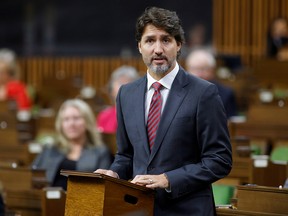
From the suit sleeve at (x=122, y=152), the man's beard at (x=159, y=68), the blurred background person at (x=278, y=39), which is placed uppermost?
the blurred background person at (x=278, y=39)

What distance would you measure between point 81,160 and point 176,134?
8.84 ft

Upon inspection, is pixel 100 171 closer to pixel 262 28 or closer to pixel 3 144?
pixel 3 144

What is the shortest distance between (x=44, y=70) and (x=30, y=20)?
79 centimetres

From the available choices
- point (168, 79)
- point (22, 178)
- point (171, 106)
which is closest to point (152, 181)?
point (171, 106)

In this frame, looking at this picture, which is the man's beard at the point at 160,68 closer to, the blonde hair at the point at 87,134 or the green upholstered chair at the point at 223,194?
the green upholstered chair at the point at 223,194

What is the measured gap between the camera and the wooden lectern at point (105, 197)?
325 centimetres

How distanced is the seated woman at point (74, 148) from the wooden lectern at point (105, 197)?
2.59 meters

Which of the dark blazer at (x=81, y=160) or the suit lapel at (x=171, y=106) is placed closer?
the suit lapel at (x=171, y=106)

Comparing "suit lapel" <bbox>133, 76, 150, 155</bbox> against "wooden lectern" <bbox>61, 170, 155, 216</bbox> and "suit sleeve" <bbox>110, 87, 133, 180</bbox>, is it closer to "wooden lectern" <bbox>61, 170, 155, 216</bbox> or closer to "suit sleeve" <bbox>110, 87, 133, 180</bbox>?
"suit sleeve" <bbox>110, 87, 133, 180</bbox>

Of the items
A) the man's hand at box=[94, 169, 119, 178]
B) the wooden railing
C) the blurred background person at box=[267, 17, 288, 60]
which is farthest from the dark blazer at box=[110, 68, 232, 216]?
the wooden railing

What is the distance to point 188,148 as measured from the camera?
3.44 metres

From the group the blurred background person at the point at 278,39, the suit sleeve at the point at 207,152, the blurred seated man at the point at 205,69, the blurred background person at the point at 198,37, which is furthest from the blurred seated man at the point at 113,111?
the blurred background person at the point at 198,37

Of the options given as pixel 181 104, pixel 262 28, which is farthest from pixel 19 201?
pixel 262 28

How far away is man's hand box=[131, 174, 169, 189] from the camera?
332 cm
